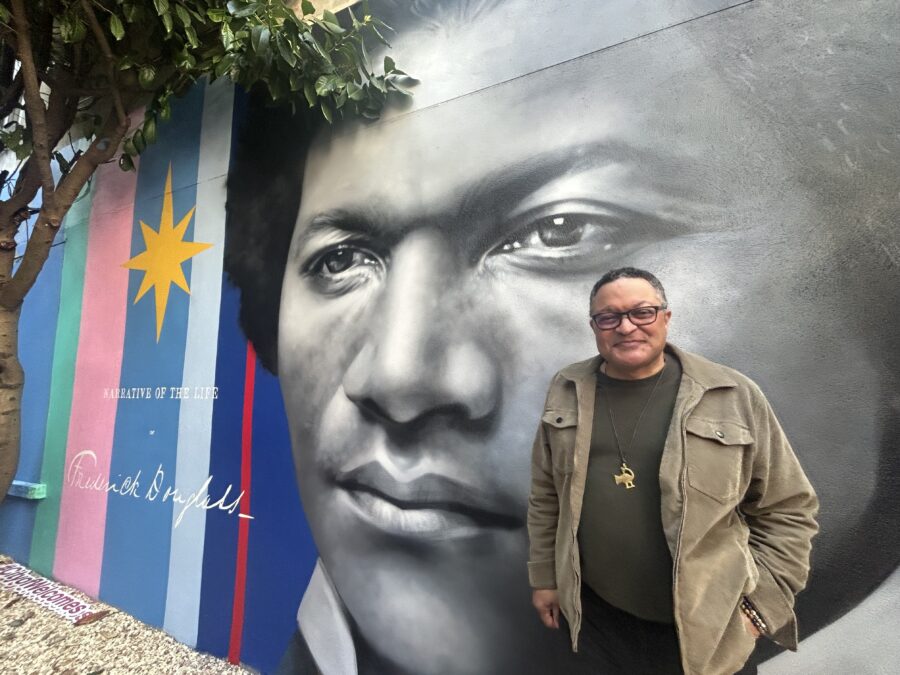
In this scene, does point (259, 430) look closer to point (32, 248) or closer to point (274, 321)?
point (274, 321)

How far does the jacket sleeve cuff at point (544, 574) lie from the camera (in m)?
1.56

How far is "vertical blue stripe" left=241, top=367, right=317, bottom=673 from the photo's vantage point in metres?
2.65

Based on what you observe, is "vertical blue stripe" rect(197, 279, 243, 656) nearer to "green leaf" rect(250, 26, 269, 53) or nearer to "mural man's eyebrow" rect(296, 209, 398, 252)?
"mural man's eyebrow" rect(296, 209, 398, 252)

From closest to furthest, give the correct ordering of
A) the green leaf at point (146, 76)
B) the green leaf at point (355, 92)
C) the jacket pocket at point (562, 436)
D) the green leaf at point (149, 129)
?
the jacket pocket at point (562, 436) → the green leaf at point (355, 92) → the green leaf at point (146, 76) → the green leaf at point (149, 129)

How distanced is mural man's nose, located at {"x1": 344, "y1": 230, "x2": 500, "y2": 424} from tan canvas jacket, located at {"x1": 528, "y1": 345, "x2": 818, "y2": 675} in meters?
0.93

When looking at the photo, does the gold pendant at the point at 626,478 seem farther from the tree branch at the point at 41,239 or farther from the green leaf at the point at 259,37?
the tree branch at the point at 41,239

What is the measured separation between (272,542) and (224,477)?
535 millimetres

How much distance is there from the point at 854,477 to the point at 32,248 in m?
3.69

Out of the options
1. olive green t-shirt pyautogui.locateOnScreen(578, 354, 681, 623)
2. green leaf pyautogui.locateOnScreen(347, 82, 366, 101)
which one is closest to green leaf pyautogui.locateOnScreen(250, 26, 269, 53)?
green leaf pyautogui.locateOnScreen(347, 82, 366, 101)

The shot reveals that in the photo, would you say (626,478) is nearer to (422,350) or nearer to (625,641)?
(625,641)

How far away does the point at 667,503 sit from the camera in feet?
4.08

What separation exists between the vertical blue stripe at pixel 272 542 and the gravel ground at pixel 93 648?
0.91 ft

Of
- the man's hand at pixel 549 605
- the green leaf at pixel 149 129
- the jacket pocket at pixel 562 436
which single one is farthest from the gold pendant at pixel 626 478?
the green leaf at pixel 149 129
